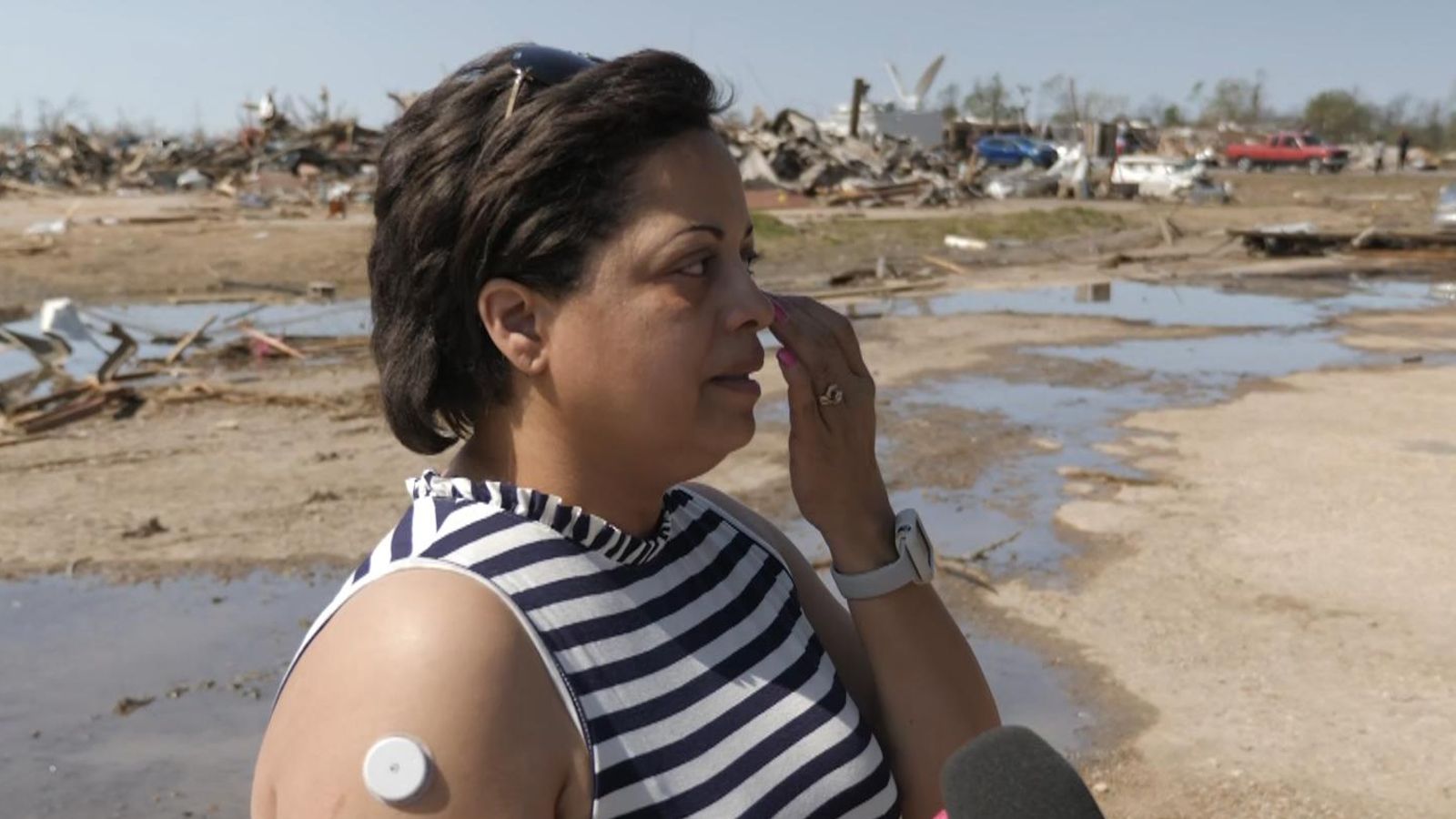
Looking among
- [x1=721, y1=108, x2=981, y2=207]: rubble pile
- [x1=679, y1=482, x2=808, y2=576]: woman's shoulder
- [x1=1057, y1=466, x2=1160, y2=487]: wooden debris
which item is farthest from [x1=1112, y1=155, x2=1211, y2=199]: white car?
[x1=679, y1=482, x2=808, y2=576]: woman's shoulder

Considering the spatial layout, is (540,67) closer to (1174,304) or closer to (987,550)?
(987,550)

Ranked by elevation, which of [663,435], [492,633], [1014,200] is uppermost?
[663,435]

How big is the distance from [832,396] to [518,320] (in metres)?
0.50

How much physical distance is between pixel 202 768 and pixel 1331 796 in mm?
3630

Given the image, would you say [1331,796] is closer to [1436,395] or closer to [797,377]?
[797,377]

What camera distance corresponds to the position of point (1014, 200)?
131 ft

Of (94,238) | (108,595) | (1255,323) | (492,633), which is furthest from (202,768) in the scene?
(94,238)

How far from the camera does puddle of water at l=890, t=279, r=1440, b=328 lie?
17453 mm

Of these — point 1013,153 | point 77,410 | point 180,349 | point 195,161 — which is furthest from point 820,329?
point 1013,153

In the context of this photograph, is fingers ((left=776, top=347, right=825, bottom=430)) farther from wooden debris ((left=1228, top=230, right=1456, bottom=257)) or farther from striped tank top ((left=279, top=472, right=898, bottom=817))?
wooden debris ((left=1228, top=230, right=1456, bottom=257))

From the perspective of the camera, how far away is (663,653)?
5.44 feet

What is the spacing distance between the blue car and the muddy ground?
36.1m

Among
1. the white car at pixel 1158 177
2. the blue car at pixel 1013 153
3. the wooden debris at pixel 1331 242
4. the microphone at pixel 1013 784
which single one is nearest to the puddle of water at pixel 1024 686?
the microphone at pixel 1013 784

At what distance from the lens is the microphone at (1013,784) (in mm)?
1100
